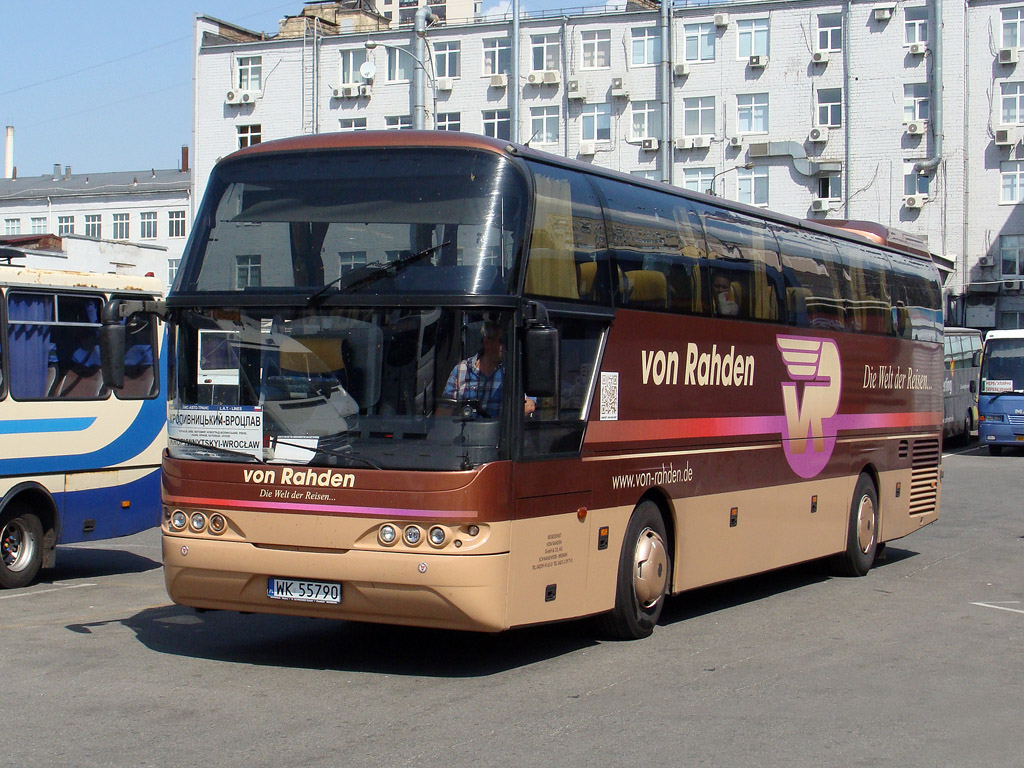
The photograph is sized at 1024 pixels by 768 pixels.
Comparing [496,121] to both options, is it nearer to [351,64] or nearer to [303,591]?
[351,64]

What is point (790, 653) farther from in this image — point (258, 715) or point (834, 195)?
point (834, 195)

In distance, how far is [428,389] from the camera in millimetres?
8094

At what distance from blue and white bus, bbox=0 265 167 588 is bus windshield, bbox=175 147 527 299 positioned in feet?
15.3

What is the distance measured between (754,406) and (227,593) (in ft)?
17.5

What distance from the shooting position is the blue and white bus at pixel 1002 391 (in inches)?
1422

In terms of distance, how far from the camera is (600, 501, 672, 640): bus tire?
9.70 metres

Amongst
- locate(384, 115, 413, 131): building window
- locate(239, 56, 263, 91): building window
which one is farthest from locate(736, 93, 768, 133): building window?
locate(239, 56, 263, 91): building window

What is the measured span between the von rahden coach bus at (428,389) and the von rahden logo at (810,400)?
231 cm

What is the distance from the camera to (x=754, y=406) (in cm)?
1193

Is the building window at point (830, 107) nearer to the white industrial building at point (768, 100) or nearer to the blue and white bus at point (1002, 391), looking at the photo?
the white industrial building at point (768, 100)

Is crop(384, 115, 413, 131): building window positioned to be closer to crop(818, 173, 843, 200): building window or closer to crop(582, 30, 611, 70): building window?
crop(582, 30, 611, 70): building window

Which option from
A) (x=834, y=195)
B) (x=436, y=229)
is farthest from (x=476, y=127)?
(x=436, y=229)

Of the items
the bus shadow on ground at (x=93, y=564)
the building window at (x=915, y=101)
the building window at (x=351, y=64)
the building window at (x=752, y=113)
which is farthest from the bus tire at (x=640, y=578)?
the building window at (x=351, y=64)

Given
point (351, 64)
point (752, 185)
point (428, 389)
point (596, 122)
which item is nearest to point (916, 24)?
point (752, 185)
